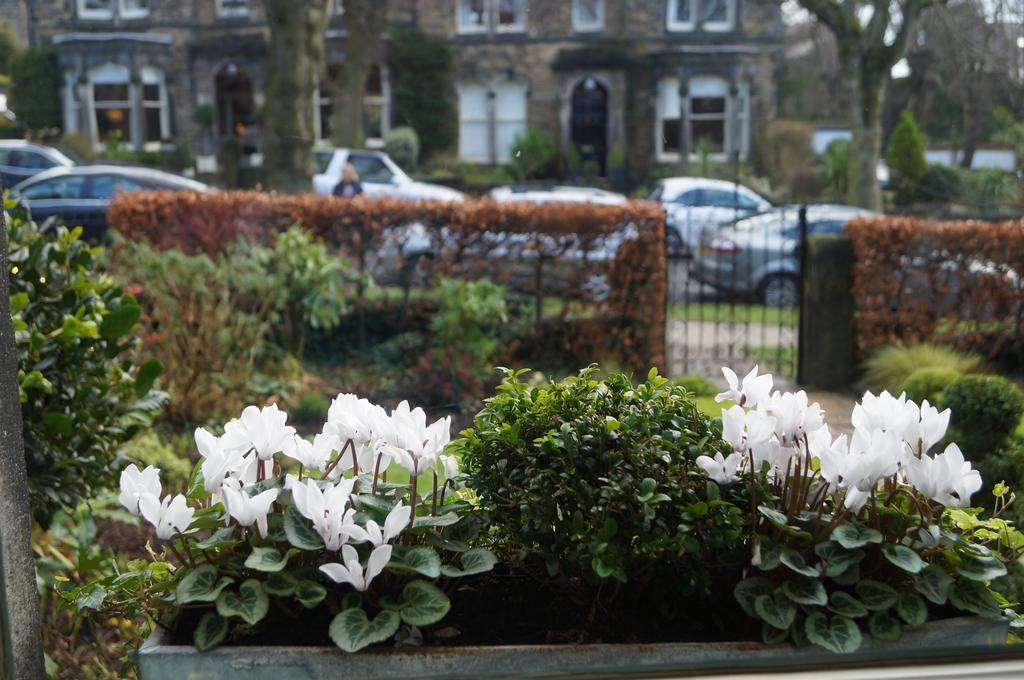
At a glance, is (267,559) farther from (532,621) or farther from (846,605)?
(846,605)

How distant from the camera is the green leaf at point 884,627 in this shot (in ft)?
5.76

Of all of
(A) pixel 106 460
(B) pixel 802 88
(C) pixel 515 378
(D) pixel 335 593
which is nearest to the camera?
(D) pixel 335 593

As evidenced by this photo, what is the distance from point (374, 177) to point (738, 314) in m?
1.65

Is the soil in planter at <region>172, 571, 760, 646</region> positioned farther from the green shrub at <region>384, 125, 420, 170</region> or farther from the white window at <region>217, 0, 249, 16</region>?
the white window at <region>217, 0, 249, 16</region>

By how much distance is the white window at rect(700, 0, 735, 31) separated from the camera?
3.15 metres

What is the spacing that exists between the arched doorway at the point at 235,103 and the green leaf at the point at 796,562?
2344mm

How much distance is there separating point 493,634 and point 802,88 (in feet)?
6.94

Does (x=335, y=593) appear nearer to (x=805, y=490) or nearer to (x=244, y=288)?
(x=805, y=490)

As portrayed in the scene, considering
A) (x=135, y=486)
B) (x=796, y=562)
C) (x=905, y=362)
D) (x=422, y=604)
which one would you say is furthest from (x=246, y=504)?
(x=905, y=362)

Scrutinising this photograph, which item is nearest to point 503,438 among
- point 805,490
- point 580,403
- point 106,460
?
point 580,403

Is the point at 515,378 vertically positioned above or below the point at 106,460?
above

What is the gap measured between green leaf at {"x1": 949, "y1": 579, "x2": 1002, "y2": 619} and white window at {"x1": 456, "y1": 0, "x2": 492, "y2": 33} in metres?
2.10

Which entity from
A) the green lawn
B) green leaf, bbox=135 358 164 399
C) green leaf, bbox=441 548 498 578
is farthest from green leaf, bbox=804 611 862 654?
the green lawn

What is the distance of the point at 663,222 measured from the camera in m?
5.13
